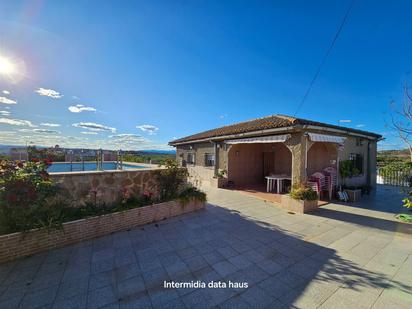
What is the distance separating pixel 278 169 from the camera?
13648 millimetres

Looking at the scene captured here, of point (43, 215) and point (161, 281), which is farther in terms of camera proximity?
point (43, 215)

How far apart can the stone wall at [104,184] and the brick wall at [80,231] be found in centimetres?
93

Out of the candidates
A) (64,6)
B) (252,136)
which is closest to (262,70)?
(252,136)

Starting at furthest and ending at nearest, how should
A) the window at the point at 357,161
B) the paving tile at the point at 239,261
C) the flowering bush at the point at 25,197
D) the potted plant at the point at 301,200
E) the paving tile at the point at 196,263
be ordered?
1. the window at the point at 357,161
2. the potted plant at the point at 301,200
3. the flowering bush at the point at 25,197
4. the paving tile at the point at 239,261
5. the paving tile at the point at 196,263

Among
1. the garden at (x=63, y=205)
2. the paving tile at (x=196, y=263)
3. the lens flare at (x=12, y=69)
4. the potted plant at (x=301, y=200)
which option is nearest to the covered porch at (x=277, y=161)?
the potted plant at (x=301, y=200)

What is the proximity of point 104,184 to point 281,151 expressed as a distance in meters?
11.9

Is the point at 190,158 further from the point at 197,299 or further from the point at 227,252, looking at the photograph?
the point at 197,299

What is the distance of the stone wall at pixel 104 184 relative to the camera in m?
5.41

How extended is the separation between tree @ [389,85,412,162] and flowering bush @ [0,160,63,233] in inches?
500

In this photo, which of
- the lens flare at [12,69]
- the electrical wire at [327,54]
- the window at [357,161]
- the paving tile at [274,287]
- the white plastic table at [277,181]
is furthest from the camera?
the window at [357,161]

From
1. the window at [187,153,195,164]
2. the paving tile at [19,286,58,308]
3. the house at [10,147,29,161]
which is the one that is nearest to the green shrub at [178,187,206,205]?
the paving tile at [19,286,58,308]

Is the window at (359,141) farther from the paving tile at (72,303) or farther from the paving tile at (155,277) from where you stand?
the paving tile at (72,303)

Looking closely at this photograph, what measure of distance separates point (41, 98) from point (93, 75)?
4.03 m

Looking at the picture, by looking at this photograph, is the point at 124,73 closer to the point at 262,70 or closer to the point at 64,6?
the point at 64,6
